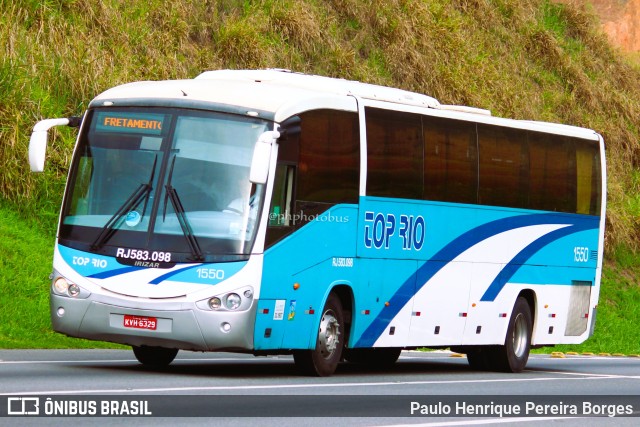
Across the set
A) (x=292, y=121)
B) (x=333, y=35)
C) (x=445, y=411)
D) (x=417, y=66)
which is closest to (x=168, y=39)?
(x=333, y=35)

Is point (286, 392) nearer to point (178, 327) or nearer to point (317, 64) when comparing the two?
point (178, 327)

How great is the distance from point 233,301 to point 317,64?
22013 millimetres

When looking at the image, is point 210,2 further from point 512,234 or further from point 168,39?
point 512,234

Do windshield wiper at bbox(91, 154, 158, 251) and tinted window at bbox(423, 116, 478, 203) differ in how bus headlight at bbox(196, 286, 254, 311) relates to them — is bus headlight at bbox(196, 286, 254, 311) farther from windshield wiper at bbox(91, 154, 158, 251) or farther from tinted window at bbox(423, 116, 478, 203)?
tinted window at bbox(423, 116, 478, 203)

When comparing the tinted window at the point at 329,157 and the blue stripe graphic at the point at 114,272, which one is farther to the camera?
the tinted window at the point at 329,157

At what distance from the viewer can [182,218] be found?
52.6 ft

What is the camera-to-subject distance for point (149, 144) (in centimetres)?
1642

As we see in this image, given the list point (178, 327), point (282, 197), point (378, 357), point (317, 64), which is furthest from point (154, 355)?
point (317, 64)

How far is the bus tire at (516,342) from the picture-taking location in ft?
72.7

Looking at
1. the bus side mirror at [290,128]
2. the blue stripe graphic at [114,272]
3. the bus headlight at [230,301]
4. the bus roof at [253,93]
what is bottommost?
the bus headlight at [230,301]

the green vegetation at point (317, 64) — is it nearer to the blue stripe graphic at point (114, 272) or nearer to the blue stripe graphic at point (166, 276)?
the blue stripe graphic at point (114, 272)

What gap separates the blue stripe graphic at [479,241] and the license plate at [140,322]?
11.0ft

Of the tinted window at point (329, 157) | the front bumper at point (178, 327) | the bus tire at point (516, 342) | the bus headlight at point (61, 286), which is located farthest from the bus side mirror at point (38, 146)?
the bus tire at point (516, 342)

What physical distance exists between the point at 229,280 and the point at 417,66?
25.6 meters
